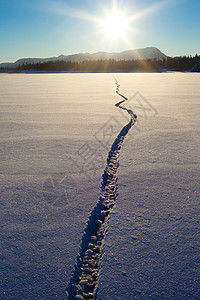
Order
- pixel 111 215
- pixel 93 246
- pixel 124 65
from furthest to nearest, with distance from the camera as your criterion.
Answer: pixel 124 65
pixel 111 215
pixel 93 246

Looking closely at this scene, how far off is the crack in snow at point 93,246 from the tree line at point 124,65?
27176 mm

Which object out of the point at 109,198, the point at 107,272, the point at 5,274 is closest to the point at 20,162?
the point at 109,198

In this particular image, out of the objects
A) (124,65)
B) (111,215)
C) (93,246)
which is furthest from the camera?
(124,65)

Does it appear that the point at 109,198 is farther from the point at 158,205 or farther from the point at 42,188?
the point at 42,188

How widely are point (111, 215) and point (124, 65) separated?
28174 millimetres

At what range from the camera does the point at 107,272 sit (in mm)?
650

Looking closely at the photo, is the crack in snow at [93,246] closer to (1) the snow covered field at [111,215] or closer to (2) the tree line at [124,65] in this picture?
(1) the snow covered field at [111,215]

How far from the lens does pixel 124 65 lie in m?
26.7

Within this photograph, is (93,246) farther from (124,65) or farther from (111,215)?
(124,65)

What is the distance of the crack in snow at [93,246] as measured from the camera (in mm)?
→ 618

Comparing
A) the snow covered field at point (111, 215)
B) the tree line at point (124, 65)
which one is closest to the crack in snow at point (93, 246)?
the snow covered field at point (111, 215)

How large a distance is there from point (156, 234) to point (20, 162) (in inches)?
37.6

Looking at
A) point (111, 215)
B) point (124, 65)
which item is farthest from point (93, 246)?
point (124, 65)

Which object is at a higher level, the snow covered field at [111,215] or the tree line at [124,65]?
the tree line at [124,65]
